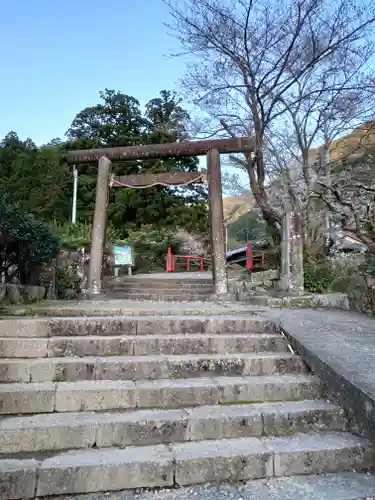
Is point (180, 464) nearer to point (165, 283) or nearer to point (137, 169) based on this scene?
point (165, 283)

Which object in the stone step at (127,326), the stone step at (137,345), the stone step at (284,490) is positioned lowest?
the stone step at (284,490)

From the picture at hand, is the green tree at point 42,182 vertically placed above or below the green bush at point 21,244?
above

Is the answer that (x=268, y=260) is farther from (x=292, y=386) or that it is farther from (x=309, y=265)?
(x=292, y=386)

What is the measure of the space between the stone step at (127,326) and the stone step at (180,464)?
1.57m

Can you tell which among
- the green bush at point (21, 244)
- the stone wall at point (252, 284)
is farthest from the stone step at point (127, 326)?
the stone wall at point (252, 284)

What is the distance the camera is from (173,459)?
254 centimetres

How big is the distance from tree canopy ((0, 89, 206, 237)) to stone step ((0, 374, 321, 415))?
1623cm

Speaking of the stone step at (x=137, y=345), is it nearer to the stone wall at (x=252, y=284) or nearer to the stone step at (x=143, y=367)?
the stone step at (x=143, y=367)

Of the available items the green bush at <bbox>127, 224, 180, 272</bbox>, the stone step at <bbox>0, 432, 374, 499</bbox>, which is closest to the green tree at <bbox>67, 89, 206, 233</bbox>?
the green bush at <bbox>127, 224, 180, 272</bbox>

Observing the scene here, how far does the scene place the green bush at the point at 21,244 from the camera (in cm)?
644

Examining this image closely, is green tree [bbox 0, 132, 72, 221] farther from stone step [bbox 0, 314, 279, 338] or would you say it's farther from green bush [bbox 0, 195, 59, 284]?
stone step [bbox 0, 314, 279, 338]

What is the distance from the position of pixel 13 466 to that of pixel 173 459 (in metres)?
1.04

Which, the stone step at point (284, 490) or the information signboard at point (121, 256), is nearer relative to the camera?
the stone step at point (284, 490)

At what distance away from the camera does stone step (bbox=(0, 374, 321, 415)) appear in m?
3.03
